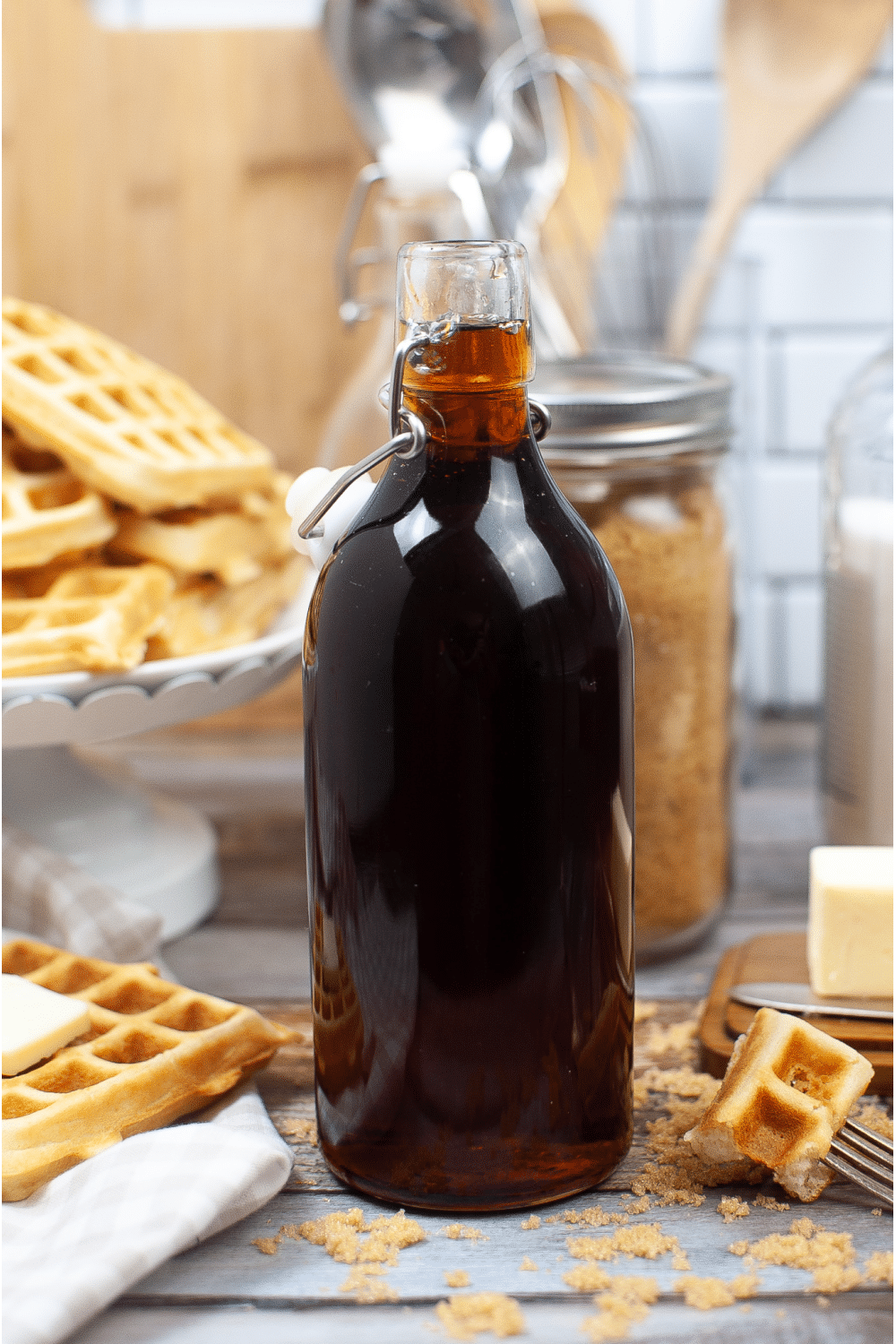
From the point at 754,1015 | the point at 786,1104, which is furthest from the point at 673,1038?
the point at 786,1104

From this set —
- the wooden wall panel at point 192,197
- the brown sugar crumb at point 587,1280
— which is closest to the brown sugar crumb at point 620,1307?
the brown sugar crumb at point 587,1280

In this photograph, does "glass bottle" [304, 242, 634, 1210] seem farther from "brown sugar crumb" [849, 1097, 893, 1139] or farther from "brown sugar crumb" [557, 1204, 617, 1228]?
"brown sugar crumb" [849, 1097, 893, 1139]

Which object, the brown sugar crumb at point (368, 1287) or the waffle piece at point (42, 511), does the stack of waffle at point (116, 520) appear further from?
the brown sugar crumb at point (368, 1287)

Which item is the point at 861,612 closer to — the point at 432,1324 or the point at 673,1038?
the point at 673,1038

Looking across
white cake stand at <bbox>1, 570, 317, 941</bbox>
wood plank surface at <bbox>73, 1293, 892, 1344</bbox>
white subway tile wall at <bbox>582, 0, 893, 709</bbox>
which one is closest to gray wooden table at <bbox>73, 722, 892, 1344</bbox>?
wood plank surface at <bbox>73, 1293, 892, 1344</bbox>

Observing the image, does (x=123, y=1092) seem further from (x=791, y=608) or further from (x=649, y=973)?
(x=791, y=608)

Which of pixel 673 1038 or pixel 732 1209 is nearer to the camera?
pixel 732 1209

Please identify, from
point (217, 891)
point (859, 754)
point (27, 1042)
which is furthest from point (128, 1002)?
point (859, 754)
